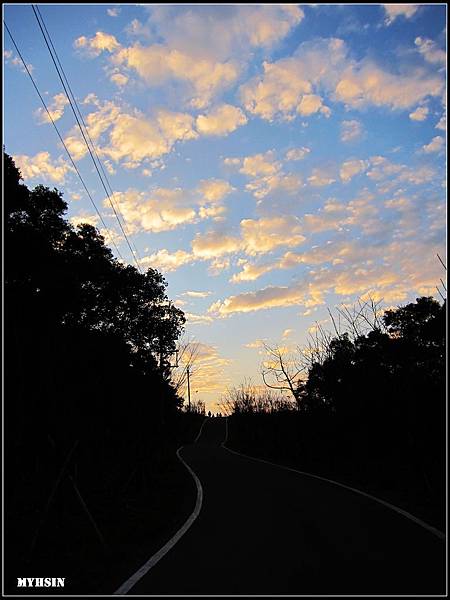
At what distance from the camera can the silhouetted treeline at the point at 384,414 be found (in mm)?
18172

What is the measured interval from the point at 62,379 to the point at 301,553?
859 cm

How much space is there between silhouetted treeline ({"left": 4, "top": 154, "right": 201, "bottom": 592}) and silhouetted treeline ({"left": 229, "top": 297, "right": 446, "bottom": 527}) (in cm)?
832

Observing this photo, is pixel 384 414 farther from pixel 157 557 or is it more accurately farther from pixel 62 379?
pixel 157 557

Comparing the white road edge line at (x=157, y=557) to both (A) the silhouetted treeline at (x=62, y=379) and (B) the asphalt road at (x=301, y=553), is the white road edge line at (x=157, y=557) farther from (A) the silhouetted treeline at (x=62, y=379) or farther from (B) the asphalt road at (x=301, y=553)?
(A) the silhouetted treeline at (x=62, y=379)

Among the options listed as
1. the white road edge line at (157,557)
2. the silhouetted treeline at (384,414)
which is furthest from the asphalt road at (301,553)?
the silhouetted treeline at (384,414)

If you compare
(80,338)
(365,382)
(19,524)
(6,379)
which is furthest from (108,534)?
(365,382)

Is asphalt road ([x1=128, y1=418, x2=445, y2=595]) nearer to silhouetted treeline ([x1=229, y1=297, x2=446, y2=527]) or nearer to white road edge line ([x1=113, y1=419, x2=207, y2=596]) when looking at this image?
white road edge line ([x1=113, y1=419, x2=207, y2=596])

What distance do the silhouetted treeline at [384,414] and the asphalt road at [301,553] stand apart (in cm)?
198

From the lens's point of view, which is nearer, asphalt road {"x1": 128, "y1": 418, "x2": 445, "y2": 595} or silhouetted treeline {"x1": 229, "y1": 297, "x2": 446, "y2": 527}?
asphalt road {"x1": 128, "y1": 418, "x2": 445, "y2": 595}

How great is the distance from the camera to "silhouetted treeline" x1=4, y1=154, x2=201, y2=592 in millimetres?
13211

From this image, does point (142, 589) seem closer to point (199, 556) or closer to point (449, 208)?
point (199, 556)

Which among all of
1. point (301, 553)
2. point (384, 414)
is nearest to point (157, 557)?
point (301, 553)

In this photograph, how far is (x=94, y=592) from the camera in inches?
237

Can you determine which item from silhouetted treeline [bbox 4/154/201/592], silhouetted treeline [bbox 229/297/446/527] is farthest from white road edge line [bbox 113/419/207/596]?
silhouetted treeline [bbox 229/297/446/527]
